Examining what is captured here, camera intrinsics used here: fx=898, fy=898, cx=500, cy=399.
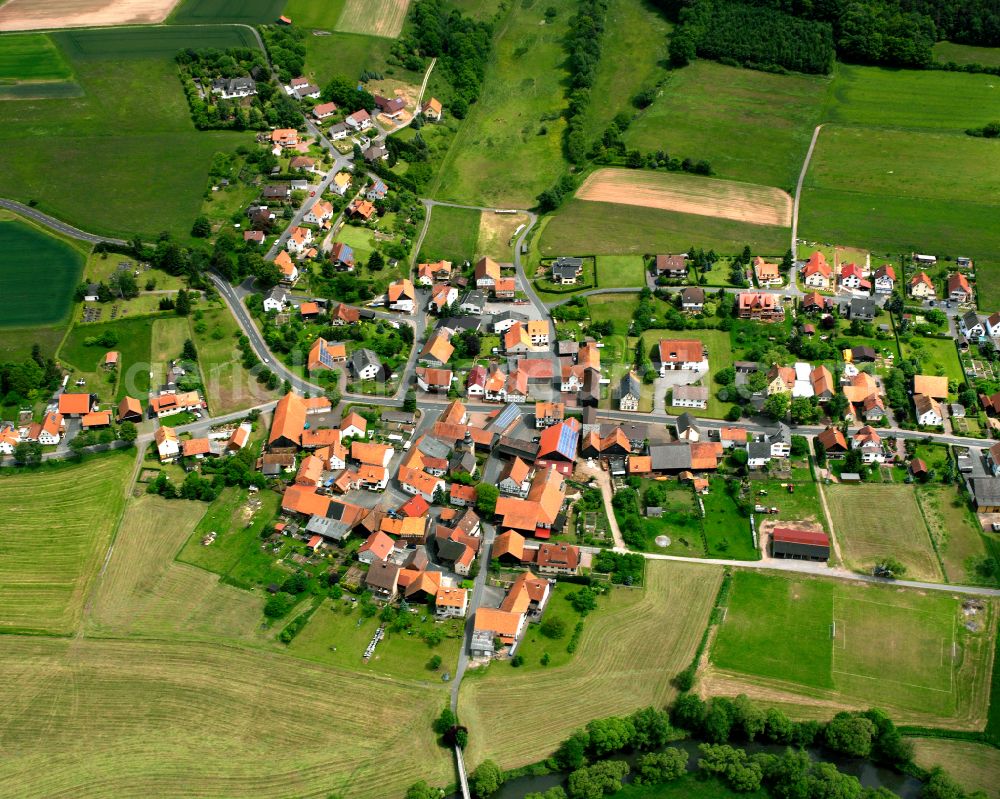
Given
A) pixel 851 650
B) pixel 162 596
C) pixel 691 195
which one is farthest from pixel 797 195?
pixel 162 596

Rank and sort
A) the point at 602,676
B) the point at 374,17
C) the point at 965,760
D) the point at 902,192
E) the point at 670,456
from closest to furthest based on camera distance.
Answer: the point at 965,760, the point at 602,676, the point at 670,456, the point at 902,192, the point at 374,17

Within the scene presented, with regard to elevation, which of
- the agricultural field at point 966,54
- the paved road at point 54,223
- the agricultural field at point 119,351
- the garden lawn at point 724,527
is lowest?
the garden lawn at point 724,527

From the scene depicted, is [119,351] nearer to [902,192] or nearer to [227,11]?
[227,11]

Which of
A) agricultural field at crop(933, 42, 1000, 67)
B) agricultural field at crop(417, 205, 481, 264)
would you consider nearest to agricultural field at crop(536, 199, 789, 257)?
agricultural field at crop(417, 205, 481, 264)

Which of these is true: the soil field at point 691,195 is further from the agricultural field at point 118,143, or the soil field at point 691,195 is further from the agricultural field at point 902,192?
the agricultural field at point 118,143

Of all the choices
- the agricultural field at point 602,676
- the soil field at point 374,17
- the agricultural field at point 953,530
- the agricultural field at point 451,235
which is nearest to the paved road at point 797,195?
the agricultural field at point 953,530
